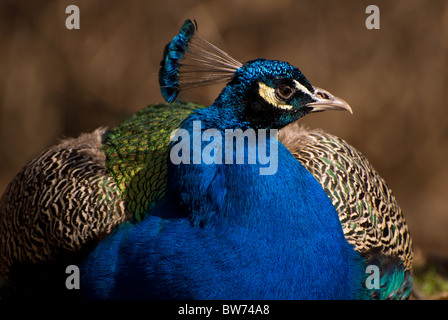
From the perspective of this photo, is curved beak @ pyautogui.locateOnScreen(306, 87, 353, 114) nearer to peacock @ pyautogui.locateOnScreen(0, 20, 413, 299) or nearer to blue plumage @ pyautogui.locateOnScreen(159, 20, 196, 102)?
peacock @ pyautogui.locateOnScreen(0, 20, 413, 299)

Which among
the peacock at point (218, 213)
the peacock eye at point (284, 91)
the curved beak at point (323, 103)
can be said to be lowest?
the peacock at point (218, 213)

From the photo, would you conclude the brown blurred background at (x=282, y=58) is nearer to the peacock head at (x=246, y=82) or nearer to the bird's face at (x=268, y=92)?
the peacock head at (x=246, y=82)

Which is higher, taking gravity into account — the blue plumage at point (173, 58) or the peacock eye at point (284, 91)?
the blue plumage at point (173, 58)

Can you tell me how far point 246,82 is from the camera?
2.59 meters

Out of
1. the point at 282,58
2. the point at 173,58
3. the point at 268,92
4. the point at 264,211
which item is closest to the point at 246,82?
the point at 268,92

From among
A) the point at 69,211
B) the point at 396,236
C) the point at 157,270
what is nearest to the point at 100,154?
the point at 69,211

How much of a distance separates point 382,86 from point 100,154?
315cm

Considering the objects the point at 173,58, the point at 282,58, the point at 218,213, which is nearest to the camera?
the point at 218,213

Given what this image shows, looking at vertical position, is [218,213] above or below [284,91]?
below

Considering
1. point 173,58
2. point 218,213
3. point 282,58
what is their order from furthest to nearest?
point 282,58 < point 173,58 < point 218,213

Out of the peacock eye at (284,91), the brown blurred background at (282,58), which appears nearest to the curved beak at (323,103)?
the peacock eye at (284,91)

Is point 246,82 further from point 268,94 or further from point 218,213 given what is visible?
point 218,213

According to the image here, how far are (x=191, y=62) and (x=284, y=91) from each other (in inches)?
16.7

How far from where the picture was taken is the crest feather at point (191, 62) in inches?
105
